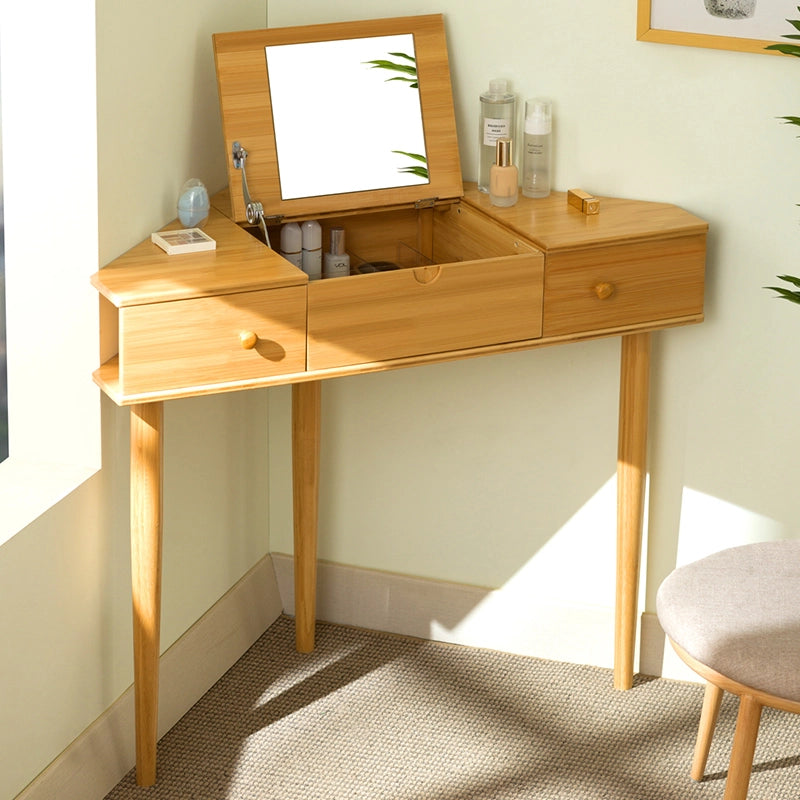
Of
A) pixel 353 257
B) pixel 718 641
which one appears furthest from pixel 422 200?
pixel 718 641

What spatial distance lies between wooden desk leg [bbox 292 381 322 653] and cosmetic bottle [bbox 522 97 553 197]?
0.55 metres

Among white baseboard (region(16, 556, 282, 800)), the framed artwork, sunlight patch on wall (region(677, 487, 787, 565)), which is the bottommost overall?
white baseboard (region(16, 556, 282, 800))

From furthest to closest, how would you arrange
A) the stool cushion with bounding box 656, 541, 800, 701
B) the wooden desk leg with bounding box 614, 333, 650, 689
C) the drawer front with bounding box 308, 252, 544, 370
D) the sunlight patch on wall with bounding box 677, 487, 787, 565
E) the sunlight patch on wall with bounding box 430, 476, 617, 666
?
the sunlight patch on wall with bounding box 430, 476, 617, 666
the sunlight patch on wall with bounding box 677, 487, 787, 565
the wooden desk leg with bounding box 614, 333, 650, 689
the drawer front with bounding box 308, 252, 544, 370
the stool cushion with bounding box 656, 541, 800, 701

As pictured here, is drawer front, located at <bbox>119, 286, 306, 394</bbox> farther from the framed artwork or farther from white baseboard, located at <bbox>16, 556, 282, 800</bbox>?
the framed artwork

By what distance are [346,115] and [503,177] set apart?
0.29 metres

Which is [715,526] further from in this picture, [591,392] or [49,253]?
[49,253]

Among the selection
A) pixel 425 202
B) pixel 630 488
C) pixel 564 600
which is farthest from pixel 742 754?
pixel 425 202

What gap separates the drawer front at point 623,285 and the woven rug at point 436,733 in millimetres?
767

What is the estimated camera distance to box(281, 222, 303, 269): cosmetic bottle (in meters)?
2.29

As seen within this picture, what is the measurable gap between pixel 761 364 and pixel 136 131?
46.0 inches

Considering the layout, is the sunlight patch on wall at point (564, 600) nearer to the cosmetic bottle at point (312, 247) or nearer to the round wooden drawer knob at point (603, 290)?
the round wooden drawer knob at point (603, 290)

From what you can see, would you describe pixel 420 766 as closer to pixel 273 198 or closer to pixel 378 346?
pixel 378 346

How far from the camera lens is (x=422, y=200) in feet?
7.75

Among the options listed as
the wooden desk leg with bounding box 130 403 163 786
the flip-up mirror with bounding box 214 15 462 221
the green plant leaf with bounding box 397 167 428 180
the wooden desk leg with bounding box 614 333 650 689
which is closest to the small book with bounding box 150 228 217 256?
the flip-up mirror with bounding box 214 15 462 221
